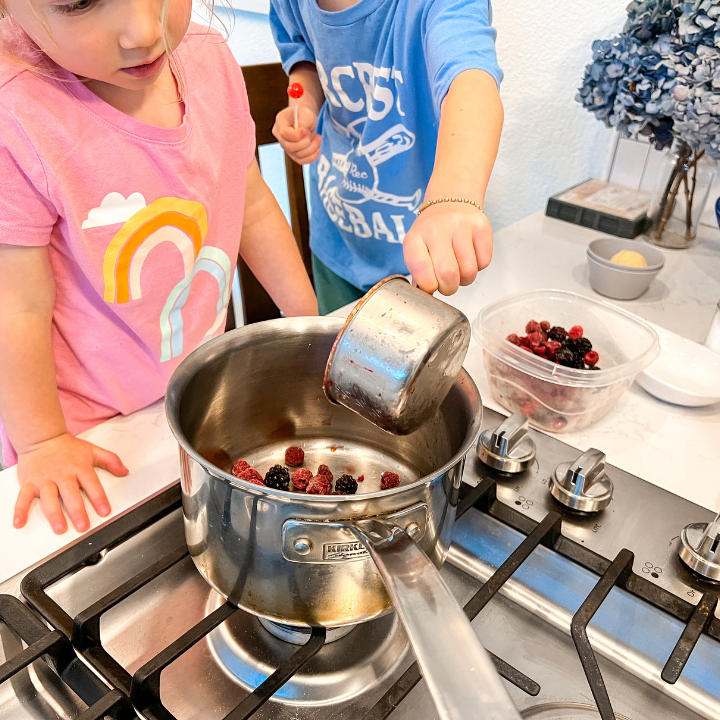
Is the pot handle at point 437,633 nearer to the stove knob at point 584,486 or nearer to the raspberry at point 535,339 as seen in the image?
the stove knob at point 584,486

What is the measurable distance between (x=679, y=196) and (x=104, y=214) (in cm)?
96

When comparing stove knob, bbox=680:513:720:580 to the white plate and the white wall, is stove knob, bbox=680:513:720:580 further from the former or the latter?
the white wall

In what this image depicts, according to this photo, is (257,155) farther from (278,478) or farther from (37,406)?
(278,478)

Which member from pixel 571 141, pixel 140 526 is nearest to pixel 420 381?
pixel 140 526

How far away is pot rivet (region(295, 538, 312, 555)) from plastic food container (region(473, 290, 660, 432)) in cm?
39

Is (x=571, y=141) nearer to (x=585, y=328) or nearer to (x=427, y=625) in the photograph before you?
(x=585, y=328)

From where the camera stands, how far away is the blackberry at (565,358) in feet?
2.38

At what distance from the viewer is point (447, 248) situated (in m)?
0.55

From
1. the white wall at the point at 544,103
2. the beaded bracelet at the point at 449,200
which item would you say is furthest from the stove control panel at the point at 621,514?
the white wall at the point at 544,103

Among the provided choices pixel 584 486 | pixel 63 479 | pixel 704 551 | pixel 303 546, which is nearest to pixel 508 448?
pixel 584 486

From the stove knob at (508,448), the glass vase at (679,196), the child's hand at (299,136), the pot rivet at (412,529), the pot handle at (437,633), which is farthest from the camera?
the glass vase at (679,196)

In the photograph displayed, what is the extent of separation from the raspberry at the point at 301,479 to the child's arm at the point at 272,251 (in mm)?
380

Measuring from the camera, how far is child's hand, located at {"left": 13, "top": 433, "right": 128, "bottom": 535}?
0.57 meters

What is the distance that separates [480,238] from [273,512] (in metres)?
0.31
